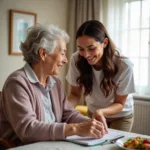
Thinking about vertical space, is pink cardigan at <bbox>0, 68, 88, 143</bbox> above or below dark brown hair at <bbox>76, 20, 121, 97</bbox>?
below

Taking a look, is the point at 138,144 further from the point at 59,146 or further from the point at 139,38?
the point at 139,38

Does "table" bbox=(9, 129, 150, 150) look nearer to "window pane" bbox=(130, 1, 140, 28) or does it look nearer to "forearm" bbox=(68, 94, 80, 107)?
"forearm" bbox=(68, 94, 80, 107)

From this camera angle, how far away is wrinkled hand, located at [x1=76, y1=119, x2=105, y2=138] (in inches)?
59.7

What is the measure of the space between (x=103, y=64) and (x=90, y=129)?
70 centimetres

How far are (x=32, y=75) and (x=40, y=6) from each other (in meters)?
2.76

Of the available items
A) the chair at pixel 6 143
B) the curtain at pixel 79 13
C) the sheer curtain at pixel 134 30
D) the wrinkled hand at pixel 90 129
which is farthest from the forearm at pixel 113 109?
the curtain at pixel 79 13

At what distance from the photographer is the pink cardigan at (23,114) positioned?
1.51 m

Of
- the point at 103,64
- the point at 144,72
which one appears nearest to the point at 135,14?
the point at 144,72

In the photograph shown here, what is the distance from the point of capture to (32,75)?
1.70 meters

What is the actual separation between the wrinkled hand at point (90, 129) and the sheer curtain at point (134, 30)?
2.48 meters

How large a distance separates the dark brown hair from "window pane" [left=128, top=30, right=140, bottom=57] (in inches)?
76.8

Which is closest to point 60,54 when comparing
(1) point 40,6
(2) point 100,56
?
(2) point 100,56

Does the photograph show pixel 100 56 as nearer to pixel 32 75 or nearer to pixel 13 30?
pixel 32 75

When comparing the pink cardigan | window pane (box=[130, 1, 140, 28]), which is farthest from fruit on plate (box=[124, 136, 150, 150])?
window pane (box=[130, 1, 140, 28])
